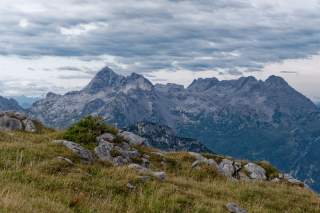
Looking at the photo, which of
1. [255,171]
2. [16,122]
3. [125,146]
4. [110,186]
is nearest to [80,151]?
[110,186]

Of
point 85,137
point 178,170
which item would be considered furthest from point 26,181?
point 178,170

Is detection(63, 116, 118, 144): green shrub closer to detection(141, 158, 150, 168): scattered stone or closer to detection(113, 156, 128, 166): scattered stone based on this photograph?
detection(113, 156, 128, 166): scattered stone

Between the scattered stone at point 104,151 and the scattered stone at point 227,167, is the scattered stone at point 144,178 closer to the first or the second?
the scattered stone at point 104,151

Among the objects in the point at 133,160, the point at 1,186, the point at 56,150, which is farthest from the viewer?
the point at 133,160

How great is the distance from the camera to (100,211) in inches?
535

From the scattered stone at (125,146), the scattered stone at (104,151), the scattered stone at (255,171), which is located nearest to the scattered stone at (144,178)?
the scattered stone at (104,151)

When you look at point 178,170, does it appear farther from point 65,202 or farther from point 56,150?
point 65,202

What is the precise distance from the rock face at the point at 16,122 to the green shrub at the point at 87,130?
31.6 feet

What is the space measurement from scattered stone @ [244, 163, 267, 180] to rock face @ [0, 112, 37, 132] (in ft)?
55.4

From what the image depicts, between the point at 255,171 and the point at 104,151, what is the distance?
1171cm

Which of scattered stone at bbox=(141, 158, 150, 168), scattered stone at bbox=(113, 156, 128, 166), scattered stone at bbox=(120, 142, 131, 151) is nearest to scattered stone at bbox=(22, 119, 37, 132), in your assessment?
scattered stone at bbox=(120, 142, 131, 151)

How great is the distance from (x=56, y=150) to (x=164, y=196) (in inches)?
260

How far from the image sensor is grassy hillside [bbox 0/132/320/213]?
13531 millimetres

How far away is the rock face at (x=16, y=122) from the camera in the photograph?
116 feet
